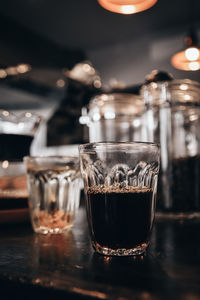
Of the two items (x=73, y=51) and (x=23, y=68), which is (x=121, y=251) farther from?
(x=73, y=51)

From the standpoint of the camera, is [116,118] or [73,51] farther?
[73,51]

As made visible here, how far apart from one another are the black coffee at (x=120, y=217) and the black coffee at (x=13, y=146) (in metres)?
0.37

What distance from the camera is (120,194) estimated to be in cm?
39

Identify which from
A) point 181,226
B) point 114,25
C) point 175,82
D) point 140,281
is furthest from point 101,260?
point 114,25

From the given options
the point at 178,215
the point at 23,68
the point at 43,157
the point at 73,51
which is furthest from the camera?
the point at 73,51

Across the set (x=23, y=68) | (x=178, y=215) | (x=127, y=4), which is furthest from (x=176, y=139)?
(x=23, y=68)

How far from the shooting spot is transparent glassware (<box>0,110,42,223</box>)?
61 centimetres

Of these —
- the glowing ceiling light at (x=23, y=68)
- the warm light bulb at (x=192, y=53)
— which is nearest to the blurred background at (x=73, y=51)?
the glowing ceiling light at (x=23, y=68)

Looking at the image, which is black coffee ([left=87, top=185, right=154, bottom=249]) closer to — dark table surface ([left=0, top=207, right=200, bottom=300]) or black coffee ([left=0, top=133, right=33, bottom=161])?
dark table surface ([left=0, top=207, right=200, bottom=300])

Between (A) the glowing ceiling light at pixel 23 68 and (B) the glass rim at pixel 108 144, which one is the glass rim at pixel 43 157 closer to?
(B) the glass rim at pixel 108 144

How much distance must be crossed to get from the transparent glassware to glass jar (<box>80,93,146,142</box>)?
0.77 ft

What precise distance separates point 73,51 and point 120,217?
345cm

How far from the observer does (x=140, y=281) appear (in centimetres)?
29

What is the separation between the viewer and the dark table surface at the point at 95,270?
27 centimetres
